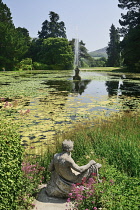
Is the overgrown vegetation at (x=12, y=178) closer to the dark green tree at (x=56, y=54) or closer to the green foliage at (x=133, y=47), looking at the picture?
the green foliage at (x=133, y=47)

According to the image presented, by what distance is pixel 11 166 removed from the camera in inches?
120

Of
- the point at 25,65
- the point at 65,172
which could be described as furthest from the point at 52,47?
the point at 65,172

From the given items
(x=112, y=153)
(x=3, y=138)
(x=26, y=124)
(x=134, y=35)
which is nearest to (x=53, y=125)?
(x=26, y=124)

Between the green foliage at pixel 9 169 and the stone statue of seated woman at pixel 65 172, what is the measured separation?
681mm

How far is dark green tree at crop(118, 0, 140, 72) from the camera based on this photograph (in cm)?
4428

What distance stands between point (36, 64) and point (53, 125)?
167 ft

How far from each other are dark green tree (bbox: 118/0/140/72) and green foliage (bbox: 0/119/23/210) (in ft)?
147

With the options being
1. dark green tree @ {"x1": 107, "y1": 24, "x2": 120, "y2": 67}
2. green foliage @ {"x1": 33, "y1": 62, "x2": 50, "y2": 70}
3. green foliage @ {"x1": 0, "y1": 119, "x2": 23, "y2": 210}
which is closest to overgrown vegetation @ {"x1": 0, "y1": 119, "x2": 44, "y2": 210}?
green foliage @ {"x1": 0, "y1": 119, "x2": 23, "y2": 210}

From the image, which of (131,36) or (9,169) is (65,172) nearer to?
(9,169)

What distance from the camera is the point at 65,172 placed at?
12.3ft

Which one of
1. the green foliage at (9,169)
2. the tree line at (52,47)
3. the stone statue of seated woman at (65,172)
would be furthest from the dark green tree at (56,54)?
the green foliage at (9,169)

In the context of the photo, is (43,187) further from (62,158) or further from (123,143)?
(123,143)

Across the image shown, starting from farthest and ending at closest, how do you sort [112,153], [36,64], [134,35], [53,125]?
1. [36,64]
2. [134,35]
3. [53,125]
4. [112,153]

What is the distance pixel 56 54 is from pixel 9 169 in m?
58.0
